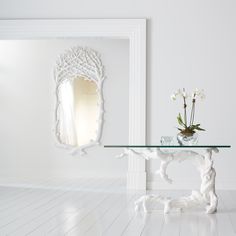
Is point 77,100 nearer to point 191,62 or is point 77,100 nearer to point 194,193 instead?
point 191,62

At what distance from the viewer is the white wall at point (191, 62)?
24.8 ft

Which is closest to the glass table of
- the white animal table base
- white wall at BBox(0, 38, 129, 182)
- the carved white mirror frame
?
the white animal table base

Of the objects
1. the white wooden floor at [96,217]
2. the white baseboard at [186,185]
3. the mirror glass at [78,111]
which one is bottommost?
the white wooden floor at [96,217]

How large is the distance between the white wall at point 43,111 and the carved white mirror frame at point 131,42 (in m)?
2.29

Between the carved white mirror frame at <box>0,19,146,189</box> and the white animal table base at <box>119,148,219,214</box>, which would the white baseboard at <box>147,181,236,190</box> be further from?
Result: the white animal table base at <box>119,148,219,214</box>

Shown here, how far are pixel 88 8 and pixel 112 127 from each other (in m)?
2.92

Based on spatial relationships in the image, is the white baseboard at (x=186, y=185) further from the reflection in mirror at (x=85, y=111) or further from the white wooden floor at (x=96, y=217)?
the reflection in mirror at (x=85, y=111)

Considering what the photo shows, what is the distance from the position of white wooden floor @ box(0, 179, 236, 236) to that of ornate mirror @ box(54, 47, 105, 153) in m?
2.91

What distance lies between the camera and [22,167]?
10227 mm

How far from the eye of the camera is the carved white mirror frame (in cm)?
763

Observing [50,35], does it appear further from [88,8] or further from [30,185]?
[30,185]

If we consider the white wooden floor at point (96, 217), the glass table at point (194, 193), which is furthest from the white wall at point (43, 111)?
the glass table at point (194, 193)

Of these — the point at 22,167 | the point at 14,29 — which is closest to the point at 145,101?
the point at 14,29

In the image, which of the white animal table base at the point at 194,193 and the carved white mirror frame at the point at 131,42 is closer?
the white animal table base at the point at 194,193
